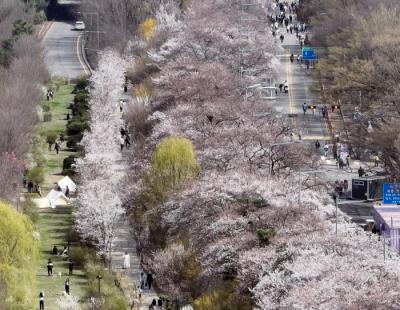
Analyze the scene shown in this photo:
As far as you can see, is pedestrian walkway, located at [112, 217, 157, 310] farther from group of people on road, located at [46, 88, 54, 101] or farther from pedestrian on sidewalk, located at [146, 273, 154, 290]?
group of people on road, located at [46, 88, 54, 101]

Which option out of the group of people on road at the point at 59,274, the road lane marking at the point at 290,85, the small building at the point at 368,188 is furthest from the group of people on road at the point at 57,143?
the group of people on road at the point at 59,274

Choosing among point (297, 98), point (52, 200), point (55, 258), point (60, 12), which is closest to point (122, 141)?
point (52, 200)

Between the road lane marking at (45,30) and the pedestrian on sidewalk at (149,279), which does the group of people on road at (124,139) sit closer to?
the pedestrian on sidewalk at (149,279)

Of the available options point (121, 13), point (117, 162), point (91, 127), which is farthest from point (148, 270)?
point (121, 13)

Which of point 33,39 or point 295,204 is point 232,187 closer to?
point 295,204

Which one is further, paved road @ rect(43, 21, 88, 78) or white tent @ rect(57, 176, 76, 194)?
paved road @ rect(43, 21, 88, 78)

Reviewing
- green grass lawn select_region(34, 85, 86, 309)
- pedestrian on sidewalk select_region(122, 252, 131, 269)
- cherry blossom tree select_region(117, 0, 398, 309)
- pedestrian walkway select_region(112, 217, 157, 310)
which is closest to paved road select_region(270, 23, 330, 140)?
cherry blossom tree select_region(117, 0, 398, 309)
